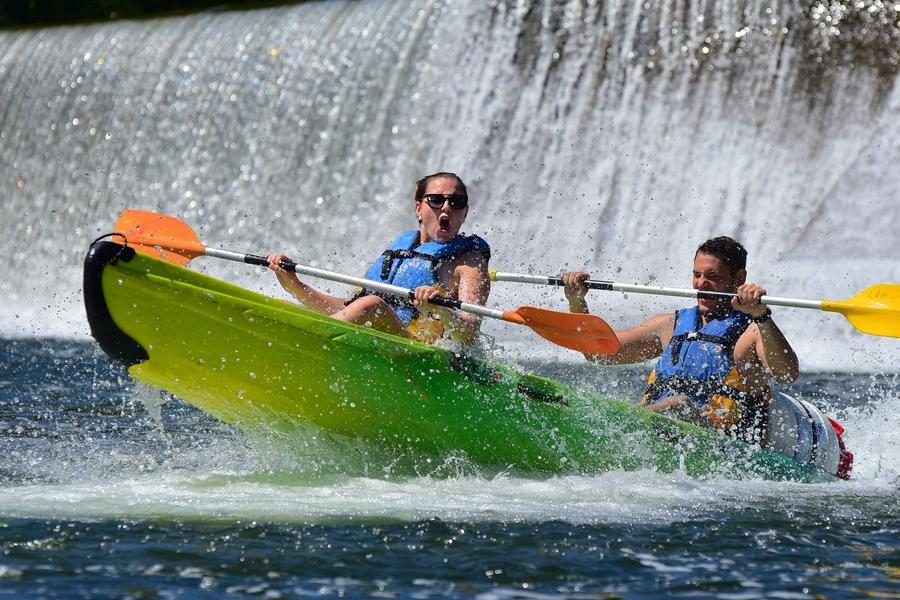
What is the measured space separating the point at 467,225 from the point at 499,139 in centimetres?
83

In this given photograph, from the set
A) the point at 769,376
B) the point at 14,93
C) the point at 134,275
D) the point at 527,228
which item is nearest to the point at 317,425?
the point at 134,275

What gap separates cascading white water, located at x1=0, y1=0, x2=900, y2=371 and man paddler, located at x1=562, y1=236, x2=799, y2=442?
470 centimetres

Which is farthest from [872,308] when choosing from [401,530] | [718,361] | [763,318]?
[401,530]

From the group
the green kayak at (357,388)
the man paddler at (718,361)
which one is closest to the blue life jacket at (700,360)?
the man paddler at (718,361)

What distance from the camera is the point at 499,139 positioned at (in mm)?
Answer: 13414

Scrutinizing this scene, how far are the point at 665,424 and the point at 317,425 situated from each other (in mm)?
1424

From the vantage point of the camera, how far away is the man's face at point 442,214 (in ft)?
20.9

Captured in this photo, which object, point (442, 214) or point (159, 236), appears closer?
point (442, 214)

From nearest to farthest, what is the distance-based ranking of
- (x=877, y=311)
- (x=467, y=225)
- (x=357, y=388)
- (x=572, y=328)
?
(x=357, y=388) → (x=572, y=328) → (x=877, y=311) → (x=467, y=225)

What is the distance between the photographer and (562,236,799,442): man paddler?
625 cm

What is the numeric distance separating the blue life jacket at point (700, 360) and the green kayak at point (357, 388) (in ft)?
0.81

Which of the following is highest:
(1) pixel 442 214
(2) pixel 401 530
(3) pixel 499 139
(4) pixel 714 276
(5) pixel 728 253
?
(3) pixel 499 139

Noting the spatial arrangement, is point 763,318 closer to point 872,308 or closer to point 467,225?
point 872,308

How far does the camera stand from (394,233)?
44.8 feet
